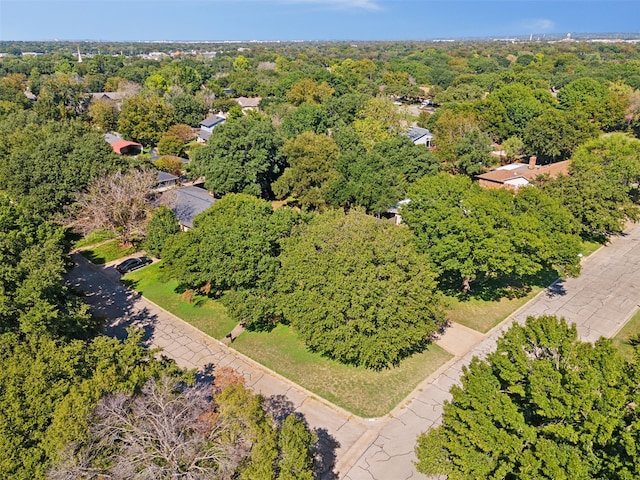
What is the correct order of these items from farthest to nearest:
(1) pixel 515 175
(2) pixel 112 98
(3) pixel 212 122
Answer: (2) pixel 112 98, (3) pixel 212 122, (1) pixel 515 175

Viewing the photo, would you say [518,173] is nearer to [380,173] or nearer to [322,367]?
[380,173]

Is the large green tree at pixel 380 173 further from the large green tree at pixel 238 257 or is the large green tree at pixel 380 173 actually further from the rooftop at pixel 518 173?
the large green tree at pixel 238 257

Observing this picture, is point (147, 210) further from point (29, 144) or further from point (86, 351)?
point (86, 351)

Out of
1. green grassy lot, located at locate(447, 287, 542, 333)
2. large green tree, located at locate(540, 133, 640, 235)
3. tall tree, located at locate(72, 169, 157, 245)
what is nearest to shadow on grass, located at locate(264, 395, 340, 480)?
green grassy lot, located at locate(447, 287, 542, 333)

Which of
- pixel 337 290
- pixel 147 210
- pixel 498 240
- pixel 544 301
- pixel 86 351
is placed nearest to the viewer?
pixel 86 351

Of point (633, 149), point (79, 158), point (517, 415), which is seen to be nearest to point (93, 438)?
point (517, 415)

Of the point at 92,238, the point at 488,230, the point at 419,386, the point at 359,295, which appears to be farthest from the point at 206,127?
the point at 419,386
